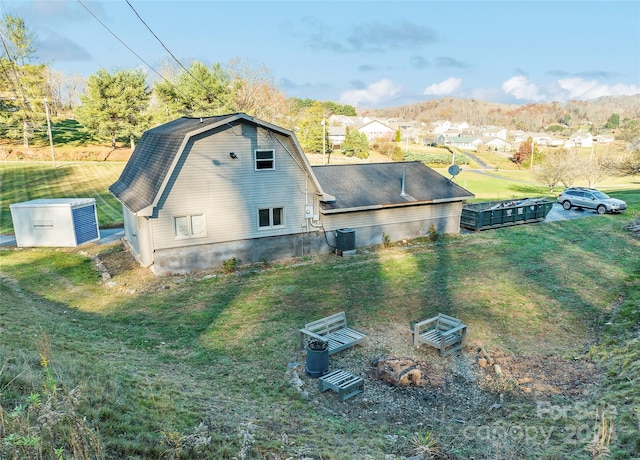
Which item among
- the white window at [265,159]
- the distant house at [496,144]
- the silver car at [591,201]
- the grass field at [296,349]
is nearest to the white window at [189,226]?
the grass field at [296,349]

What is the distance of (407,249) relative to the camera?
70.8 ft

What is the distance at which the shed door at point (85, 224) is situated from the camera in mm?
20859

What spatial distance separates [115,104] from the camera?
2110 inches

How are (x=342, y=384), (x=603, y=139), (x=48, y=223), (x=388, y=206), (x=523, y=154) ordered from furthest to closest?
(x=603, y=139) < (x=523, y=154) < (x=388, y=206) < (x=48, y=223) < (x=342, y=384)

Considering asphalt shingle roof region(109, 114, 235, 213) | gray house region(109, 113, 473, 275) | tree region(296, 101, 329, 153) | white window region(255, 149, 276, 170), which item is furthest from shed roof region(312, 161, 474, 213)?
tree region(296, 101, 329, 153)

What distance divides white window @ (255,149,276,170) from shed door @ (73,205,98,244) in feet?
33.2

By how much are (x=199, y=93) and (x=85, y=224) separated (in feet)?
121

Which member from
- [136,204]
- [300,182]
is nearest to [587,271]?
[300,182]

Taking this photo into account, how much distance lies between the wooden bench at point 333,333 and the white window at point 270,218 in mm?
8348

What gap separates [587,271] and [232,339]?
1496cm

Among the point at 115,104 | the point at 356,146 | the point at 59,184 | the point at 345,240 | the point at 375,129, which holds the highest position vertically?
the point at 375,129

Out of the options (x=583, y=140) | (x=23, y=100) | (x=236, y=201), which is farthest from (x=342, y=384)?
(x=583, y=140)

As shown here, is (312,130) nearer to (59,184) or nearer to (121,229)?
(59,184)

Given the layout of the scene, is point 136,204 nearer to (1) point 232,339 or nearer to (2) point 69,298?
(2) point 69,298
